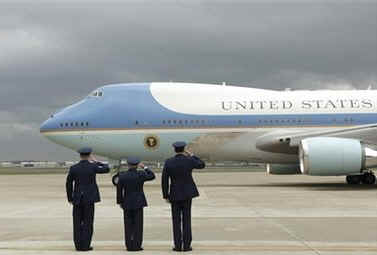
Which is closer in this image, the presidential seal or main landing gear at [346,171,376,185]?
the presidential seal

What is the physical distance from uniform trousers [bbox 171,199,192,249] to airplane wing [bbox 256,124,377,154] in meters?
15.0

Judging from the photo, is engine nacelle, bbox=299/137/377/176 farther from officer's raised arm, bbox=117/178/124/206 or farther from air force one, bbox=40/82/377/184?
officer's raised arm, bbox=117/178/124/206

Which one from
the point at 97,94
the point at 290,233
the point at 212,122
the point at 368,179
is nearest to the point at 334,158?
the point at 368,179

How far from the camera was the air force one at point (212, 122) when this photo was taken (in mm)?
23469

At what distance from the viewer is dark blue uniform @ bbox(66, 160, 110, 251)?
8.17m

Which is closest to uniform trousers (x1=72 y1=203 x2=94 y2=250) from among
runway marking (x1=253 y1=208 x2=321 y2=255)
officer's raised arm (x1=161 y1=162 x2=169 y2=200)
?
officer's raised arm (x1=161 y1=162 x2=169 y2=200)

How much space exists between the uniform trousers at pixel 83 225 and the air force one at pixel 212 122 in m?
15.1

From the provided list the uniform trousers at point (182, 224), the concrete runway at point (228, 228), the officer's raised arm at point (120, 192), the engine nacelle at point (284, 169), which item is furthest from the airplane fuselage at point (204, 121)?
the uniform trousers at point (182, 224)


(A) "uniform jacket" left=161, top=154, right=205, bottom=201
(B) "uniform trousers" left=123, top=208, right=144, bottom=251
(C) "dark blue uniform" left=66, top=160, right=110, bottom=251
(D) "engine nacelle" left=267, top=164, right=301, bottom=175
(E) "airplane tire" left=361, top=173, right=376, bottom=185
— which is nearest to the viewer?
(B) "uniform trousers" left=123, top=208, right=144, bottom=251

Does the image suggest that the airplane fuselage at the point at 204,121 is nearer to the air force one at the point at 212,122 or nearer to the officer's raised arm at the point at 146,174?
the air force one at the point at 212,122

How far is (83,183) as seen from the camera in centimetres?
843

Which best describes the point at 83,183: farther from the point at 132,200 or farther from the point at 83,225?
the point at 132,200

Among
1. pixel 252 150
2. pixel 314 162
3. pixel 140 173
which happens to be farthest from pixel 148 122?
pixel 140 173

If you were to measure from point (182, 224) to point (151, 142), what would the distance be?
15486 millimetres
